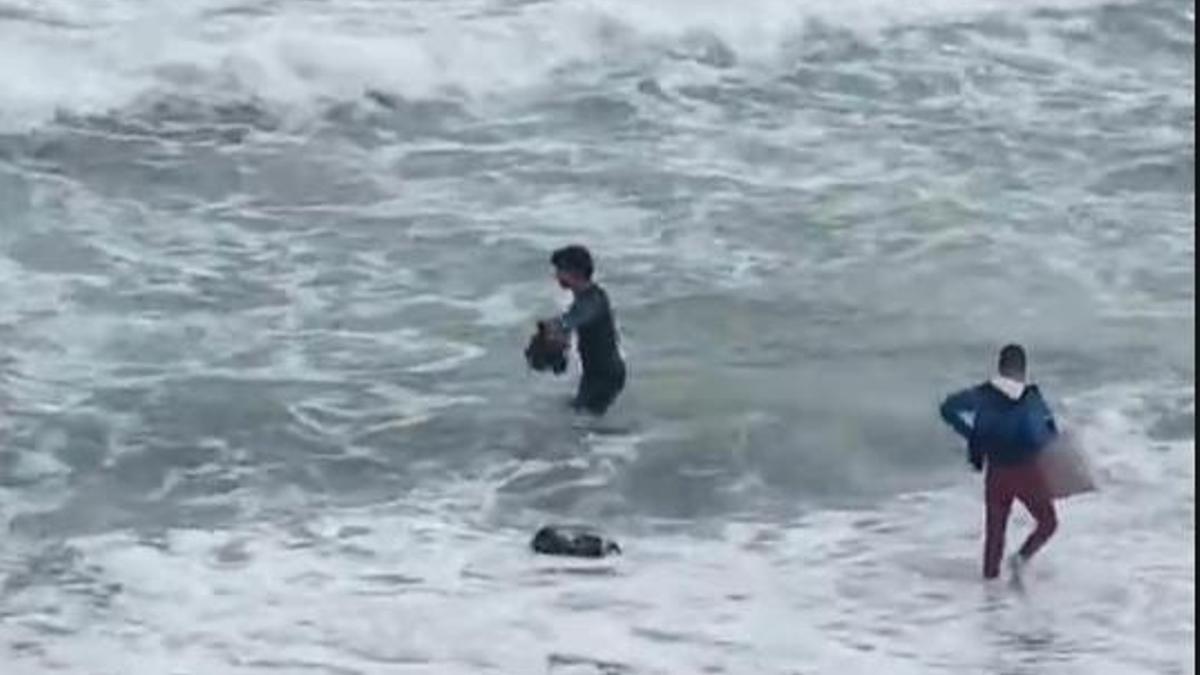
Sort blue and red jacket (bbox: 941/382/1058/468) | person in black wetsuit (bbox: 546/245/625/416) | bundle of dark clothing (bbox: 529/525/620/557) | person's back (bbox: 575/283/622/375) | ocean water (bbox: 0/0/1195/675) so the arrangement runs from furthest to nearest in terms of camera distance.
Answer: person's back (bbox: 575/283/622/375)
person in black wetsuit (bbox: 546/245/625/416)
bundle of dark clothing (bbox: 529/525/620/557)
ocean water (bbox: 0/0/1195/675)
blue and red jacket (bbox: 941/382/1058/468)

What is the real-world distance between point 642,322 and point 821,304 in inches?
40.3

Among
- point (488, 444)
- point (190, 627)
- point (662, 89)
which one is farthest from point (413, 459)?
point (662, 89)

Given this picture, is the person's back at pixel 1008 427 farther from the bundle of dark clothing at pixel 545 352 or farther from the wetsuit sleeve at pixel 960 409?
the bundle of dark clothing at pixel 545 352

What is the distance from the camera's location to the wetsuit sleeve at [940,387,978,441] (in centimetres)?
1354

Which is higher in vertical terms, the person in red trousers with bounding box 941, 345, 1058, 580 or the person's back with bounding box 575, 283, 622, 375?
the person's back with bounding box 575, 283, 622, 375

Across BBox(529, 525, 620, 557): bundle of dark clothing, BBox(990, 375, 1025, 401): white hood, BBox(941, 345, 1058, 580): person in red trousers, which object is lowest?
BBox(529, 525, 620, 557): bundle of dark clothing

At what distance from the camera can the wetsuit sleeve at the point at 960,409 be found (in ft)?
44.4

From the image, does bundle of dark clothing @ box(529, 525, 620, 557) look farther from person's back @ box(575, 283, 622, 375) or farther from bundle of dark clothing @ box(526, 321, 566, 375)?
person's back @ box(575, 283, 622, 375)

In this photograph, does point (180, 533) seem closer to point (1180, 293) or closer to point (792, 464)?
point (792, 464)

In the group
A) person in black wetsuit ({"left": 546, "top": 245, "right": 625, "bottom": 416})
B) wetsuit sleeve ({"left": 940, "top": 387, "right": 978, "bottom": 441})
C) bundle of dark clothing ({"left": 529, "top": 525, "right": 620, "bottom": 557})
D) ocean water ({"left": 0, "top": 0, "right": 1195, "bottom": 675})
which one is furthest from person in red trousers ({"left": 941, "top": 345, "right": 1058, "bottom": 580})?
person in black wetsuit ({"left": 546, "top": 245, "right": 625, "bottom": 416})

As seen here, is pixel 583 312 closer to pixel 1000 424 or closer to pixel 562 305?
pixel 562 305

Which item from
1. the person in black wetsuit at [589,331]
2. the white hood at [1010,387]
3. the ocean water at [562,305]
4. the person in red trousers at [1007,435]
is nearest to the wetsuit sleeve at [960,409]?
the person in red trousers at [1007,435]

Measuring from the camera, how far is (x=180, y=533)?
14.6 m

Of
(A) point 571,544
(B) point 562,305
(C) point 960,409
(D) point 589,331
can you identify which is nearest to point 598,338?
(D) point 589,331
